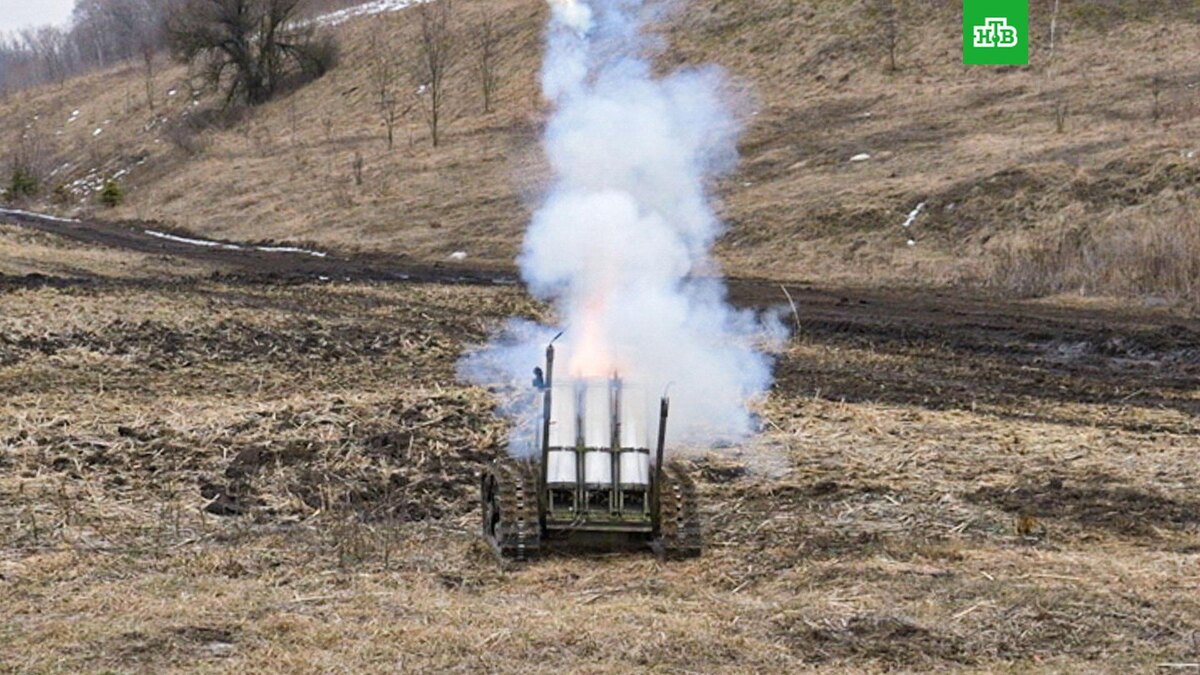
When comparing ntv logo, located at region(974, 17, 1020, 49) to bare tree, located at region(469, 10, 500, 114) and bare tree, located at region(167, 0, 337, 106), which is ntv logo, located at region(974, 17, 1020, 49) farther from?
bare tree, located at region(167, 0, 337, 106)

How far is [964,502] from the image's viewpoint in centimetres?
1435

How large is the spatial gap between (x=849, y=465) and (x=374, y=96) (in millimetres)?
61432

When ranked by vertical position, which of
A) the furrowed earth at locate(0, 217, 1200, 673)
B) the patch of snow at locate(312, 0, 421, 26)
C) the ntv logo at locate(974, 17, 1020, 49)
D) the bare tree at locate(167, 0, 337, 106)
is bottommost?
the furrowed earth at locate(0, 217, 1200, 673)

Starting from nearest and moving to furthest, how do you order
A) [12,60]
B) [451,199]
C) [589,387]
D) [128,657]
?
[128,657]
[589,387]
[451,199]
[12,60]

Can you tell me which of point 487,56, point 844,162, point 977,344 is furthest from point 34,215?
point 977,344

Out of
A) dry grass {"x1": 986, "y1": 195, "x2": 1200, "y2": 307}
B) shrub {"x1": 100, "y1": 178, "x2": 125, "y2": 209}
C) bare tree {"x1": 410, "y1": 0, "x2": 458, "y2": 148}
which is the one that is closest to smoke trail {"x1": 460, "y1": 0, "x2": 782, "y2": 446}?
dry grass {"x1": 986, "y1": 195, "x2": 1200, "y2": 307}

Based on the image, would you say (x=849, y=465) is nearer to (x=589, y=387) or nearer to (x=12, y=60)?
Result: (x=589, y=387)

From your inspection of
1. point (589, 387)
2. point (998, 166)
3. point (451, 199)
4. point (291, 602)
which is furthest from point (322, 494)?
point (451, 199)

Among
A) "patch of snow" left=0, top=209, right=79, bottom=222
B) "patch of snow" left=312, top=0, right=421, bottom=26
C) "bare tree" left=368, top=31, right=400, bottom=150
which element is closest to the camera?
"patch of snow" left=0, top=209, right=79, bottom=222

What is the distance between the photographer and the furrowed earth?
388 inches

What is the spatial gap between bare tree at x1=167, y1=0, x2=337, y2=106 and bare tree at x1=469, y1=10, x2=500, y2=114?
71.6ft

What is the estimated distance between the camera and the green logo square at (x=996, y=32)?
5547 centimetres

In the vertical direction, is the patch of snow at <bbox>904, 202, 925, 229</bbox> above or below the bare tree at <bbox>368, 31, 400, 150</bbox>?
below

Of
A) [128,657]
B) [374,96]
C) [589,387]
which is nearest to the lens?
[128,657]
